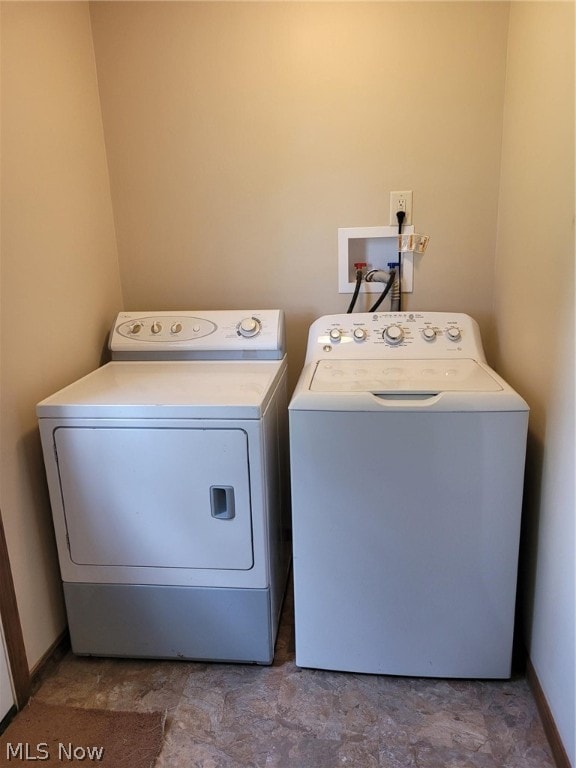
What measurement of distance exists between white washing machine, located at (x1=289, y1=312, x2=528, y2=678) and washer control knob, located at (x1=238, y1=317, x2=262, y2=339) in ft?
1.22

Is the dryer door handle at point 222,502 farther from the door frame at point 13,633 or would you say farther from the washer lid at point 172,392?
the door frame at point 13,633

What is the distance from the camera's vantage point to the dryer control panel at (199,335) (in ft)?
6.11

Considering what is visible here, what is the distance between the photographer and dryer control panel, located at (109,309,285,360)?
186 cm

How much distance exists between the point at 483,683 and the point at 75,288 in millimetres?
1751

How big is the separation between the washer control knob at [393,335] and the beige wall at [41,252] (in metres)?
1.04

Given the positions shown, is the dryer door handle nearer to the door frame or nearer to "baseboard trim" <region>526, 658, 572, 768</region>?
the door frame

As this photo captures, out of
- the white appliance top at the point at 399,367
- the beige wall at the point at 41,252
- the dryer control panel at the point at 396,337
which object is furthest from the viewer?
the dryer control panel at the point at 396,337

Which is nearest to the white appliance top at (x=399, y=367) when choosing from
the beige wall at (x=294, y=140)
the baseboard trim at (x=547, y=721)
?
the beige wall at (x=294, y=140)

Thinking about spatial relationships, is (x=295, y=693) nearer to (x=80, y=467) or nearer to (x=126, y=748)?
(x=126, y=748)

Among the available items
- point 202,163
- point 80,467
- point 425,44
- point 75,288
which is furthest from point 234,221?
point 80,467

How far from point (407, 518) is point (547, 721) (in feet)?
1.98

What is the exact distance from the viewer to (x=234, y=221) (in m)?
1.99

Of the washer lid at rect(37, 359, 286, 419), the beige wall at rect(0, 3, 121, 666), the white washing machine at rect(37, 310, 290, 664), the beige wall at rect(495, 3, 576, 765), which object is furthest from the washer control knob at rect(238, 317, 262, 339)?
the beige wall at rect(495, 3, 576, 765)

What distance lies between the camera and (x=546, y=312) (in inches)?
54.2
